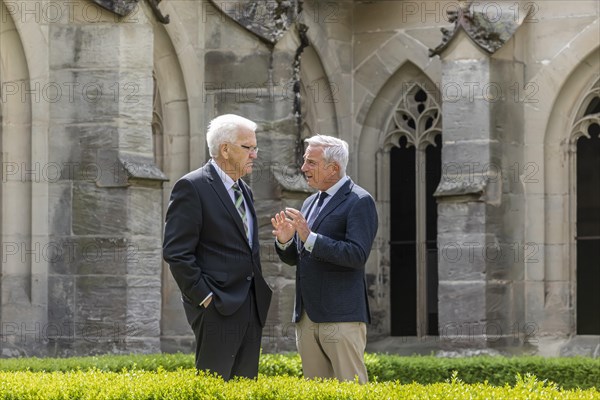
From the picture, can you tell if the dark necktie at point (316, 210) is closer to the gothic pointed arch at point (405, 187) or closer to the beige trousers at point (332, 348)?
the beige trousers at point (332, 348)

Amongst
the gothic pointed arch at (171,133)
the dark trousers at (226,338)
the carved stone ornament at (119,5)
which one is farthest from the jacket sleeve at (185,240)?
the gothic pointed arch at (171,133)

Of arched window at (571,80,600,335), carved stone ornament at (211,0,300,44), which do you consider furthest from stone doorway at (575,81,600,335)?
carved stone ornament at (211,0,300,44)

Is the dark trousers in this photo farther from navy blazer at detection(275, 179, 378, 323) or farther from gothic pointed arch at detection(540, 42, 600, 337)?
gothic pointed arch at detection(540, 42, 600, 337)

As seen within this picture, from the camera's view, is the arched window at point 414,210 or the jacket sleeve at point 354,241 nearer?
the jacket sleeve at point 354,241

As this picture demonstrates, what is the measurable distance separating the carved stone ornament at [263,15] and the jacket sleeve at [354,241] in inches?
282

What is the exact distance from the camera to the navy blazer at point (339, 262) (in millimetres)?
8344

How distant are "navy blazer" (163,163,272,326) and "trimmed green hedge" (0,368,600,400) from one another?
404 mm

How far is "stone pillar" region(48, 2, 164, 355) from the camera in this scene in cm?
1331

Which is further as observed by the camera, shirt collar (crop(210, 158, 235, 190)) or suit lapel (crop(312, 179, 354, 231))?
suit lapel (crop(312, 179, 354, 231))

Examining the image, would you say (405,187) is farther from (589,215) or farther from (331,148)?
(331,148)

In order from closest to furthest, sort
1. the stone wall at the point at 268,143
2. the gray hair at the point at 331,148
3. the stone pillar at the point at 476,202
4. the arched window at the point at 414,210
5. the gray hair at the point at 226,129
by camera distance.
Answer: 1. the gray hair at the point at 226,129
2. the gray hair at the point at 331,148
3. the stone wall at the point at 268,143
4. the stone pillar at the point at 476,202
5. the arched window at the point at 414,210

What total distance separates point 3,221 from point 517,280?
571 cm

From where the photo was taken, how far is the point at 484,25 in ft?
53.2

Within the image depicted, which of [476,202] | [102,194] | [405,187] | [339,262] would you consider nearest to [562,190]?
[476,202]
